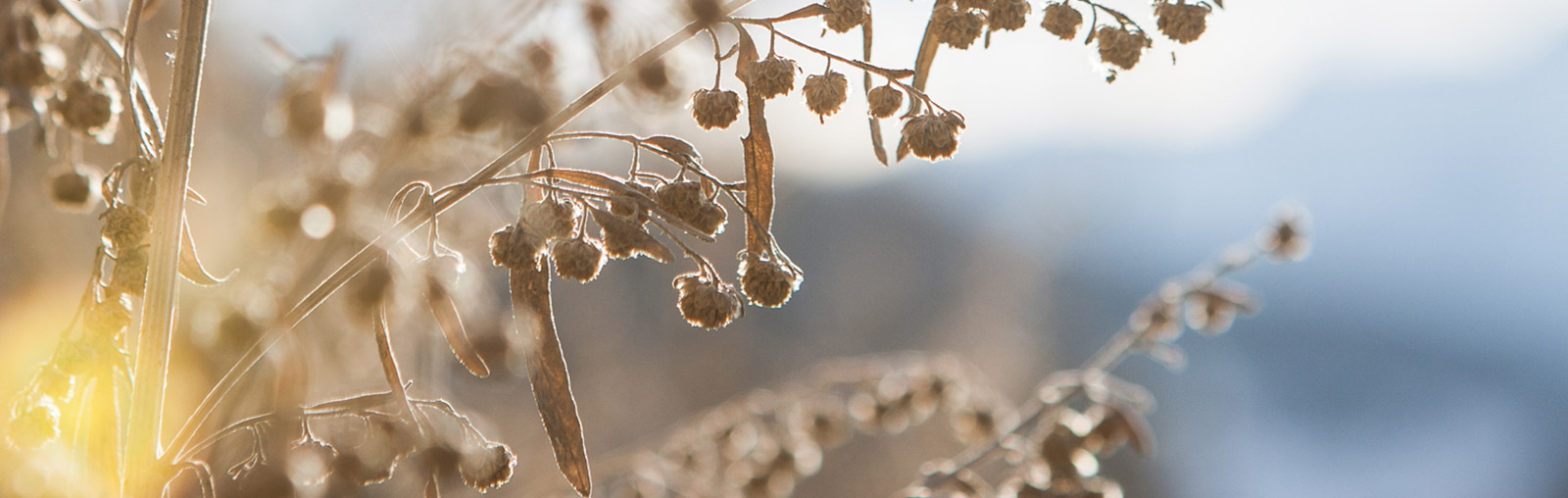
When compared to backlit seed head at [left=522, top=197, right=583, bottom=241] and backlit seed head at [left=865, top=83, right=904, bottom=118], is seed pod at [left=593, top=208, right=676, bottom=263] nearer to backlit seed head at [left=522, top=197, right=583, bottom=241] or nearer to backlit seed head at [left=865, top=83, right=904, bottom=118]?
backlit seed head at [left=522, top=197, right=583, bottom=241]

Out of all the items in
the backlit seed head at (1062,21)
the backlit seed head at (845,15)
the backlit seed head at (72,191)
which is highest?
the backlit seed head at (72,191)

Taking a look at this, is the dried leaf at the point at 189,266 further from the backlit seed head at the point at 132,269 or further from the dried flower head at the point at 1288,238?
the dried flower head at the point at 1288,238

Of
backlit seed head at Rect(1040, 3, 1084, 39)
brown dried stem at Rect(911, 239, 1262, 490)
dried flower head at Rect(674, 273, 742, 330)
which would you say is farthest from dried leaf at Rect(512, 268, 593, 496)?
brown dried stem at Rect(911, 239, 1262, 490)

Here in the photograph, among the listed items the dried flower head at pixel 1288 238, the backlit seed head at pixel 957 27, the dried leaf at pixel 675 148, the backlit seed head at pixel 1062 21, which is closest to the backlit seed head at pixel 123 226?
the dried leaf at pixel 675 148

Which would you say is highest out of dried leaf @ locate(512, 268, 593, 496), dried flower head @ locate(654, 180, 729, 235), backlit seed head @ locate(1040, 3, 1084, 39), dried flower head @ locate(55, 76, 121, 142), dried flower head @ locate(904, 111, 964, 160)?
dried flower head @ locate(55, 76, 121, 142)

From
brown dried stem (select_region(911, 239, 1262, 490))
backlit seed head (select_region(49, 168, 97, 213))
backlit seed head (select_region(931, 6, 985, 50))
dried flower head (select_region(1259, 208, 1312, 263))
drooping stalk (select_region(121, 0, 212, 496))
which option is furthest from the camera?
dried flower head (select_region(1259, 208, 1312, 263))

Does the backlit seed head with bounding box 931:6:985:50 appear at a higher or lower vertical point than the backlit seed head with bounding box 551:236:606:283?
higher
